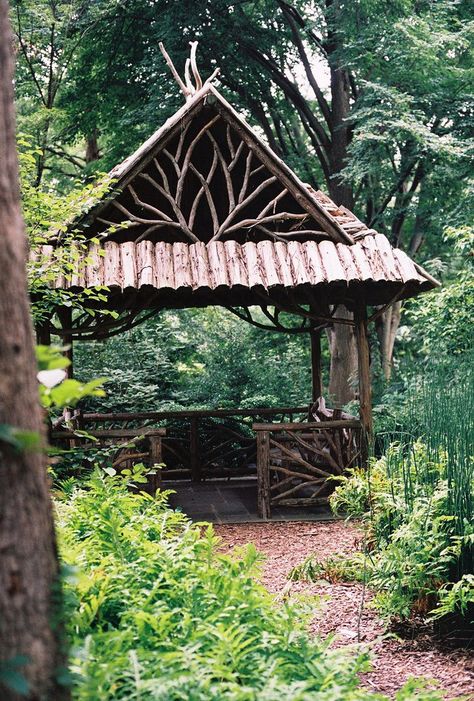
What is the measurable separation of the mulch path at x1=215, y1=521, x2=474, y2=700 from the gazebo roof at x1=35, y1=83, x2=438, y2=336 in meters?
2.20

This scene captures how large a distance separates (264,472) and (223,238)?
2.22 metres

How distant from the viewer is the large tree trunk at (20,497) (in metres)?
1.50

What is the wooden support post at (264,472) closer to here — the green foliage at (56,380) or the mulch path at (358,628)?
the mulch path at (358,628)

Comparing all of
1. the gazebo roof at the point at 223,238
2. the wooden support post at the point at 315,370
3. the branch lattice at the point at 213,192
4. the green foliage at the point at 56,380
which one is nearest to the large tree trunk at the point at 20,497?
the green foliage at the point at 56,380

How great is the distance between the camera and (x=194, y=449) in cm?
980

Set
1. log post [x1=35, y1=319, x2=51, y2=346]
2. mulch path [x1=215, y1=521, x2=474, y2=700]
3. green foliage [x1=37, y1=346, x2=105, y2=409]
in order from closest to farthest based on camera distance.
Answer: green foliage [x1=37, y1=346, x2=105, y2=409]
mulch path [x1=215, y1=521, x2=474, y2=700]
log post [x1=35, y1=319, x2=51, y2=346]

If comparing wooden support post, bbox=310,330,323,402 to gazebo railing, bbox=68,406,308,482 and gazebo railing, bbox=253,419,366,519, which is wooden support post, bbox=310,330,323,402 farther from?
gazebo railing, bbox=253,419,366,519

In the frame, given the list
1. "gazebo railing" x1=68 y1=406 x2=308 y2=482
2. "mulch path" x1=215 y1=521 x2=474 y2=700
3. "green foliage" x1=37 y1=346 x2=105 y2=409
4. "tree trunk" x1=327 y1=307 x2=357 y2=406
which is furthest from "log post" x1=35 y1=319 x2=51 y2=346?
"tree trunk" x1=327 y1=307 x2=357 y2=406

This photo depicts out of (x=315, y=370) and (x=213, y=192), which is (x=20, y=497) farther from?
(x=315, y=370)

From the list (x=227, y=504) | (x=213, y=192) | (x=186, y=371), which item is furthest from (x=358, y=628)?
(x=186, y=371)

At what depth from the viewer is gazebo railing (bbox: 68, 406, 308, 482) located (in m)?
9.74

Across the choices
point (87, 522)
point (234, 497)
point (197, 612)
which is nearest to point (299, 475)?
point (234, 497)

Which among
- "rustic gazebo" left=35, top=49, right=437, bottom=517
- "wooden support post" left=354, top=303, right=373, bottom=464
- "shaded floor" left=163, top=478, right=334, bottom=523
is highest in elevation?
"rustic gazebo" left=35, top=49, right=437, bottom=517

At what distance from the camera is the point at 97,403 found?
11.1 meters
